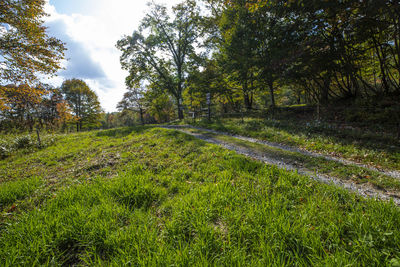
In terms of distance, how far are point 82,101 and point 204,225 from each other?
43003 millimetres

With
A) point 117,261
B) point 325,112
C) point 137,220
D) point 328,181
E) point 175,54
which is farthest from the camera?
point 175,54

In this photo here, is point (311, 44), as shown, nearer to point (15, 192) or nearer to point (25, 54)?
point (15, 192)

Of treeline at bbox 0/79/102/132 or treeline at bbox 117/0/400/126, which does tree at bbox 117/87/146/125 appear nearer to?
treeline at bbox 0/79/102/132

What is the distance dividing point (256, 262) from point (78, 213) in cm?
296

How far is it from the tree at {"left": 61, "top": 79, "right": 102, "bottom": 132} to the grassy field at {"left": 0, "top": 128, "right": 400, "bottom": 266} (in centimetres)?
3797

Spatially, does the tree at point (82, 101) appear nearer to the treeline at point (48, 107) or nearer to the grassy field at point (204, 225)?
the treeline at point (48, 107)

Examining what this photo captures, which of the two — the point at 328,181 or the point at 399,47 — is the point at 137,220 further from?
the point at 399,47

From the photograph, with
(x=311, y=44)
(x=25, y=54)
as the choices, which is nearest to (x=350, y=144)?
(x=311, y=44)

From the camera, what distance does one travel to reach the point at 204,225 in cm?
213

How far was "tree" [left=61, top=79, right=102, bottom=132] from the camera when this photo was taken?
108 feet

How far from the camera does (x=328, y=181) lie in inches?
139

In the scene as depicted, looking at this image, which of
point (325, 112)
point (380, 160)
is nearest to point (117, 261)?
point (380, 160)

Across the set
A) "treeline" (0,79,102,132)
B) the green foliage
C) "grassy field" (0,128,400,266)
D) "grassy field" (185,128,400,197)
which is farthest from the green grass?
the green foliage

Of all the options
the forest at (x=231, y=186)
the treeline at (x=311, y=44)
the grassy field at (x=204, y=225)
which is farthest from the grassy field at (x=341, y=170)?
the treeline at (x=311, y=44)
